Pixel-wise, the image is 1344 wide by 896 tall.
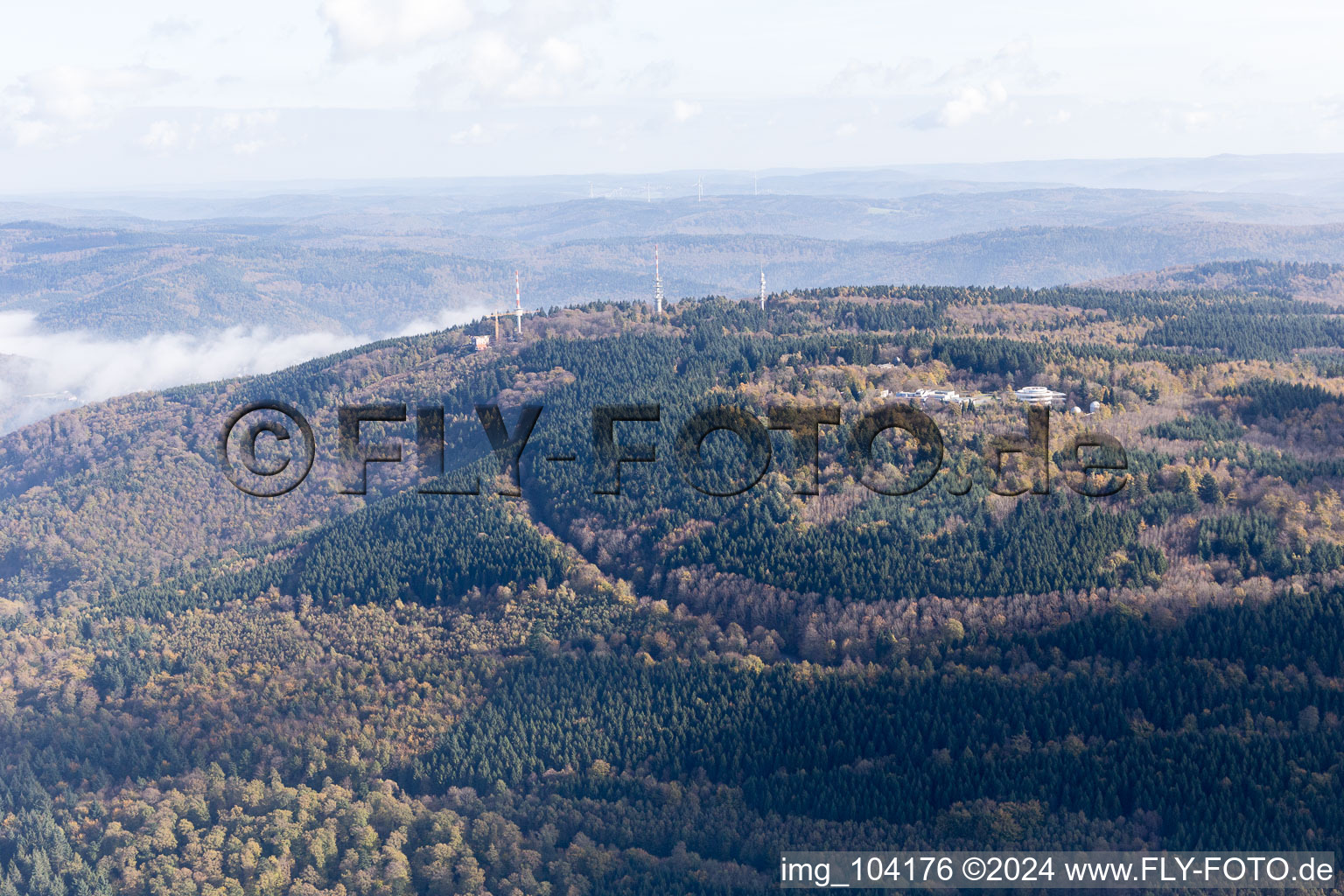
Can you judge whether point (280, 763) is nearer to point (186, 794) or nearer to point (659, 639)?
point (186, 794)

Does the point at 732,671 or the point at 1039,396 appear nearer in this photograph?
the point at 732,671

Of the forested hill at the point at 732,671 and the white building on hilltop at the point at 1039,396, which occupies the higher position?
the white building on hilltop at the point at 1039,396

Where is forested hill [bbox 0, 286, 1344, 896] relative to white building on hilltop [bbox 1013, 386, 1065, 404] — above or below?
below

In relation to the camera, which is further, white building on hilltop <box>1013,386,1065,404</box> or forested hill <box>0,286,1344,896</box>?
white building on hilltop <box>1013,386,1065,404</box>

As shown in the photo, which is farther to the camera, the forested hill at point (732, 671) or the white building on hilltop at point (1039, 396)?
the white building on hilltop at point (1039, 396)
